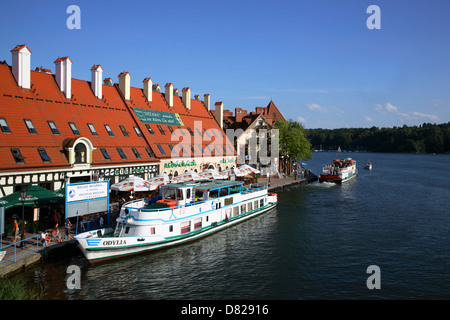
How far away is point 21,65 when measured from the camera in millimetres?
35719

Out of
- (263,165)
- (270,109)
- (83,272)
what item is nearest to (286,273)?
(83,272)

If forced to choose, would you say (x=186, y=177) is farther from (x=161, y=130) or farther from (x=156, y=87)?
(x=156, y=87)

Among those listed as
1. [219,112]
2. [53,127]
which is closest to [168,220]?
[53,127]

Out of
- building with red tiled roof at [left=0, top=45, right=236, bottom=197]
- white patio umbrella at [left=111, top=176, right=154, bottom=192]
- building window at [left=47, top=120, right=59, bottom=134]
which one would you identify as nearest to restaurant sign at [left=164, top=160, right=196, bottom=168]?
building with red tiled roof at [left=0, top=45, right=236, bottom=197]

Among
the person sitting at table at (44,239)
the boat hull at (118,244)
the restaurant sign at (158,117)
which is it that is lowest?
the boat hull at (118,244)

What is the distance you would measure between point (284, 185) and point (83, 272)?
47.0 m

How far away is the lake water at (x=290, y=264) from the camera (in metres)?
21.8

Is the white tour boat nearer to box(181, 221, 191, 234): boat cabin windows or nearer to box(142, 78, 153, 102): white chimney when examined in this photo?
box(142, 78, 153, 102): white chimney

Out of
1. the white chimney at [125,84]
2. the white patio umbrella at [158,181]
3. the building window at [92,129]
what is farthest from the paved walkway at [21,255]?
the white chimney at [125,84]

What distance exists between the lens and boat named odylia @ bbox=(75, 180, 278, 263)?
26.3 metres

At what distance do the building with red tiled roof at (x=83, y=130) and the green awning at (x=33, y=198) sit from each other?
9.04ft

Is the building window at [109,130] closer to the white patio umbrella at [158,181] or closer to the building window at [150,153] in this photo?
the building window at [150,153]

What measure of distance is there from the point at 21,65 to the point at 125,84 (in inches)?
604
